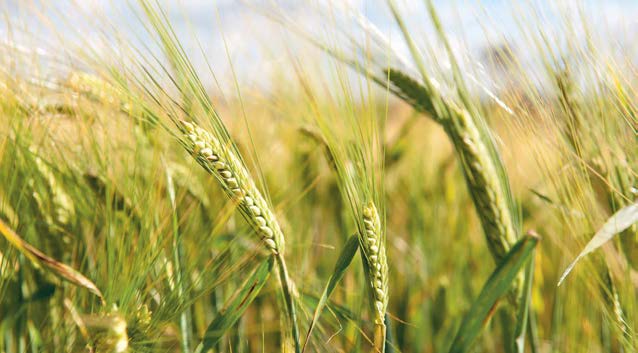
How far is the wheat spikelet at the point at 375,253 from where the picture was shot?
1.47ft

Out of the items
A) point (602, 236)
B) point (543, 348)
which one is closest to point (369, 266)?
point (602, 236)

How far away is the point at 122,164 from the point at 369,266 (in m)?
0.27

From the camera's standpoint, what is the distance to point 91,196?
0.61 m

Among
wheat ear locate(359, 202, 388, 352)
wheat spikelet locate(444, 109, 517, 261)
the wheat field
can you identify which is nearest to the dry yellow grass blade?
the wheat field

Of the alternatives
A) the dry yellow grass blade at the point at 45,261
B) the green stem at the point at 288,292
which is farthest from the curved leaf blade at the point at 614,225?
the dry yellow grass blade at the point at 45,261

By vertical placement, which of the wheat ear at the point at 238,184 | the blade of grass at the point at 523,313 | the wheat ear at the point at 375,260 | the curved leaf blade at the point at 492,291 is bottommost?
the blade of grass at the point at 523,313

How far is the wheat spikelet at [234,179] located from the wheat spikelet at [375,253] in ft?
0.20

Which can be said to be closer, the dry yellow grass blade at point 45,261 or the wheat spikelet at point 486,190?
the dry yellow grass blade at point 45,261

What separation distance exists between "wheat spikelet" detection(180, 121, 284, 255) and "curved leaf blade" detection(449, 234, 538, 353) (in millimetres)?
152

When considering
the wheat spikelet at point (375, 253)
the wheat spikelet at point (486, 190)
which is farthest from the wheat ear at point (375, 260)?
the wheat spikelet at point (486, 190)

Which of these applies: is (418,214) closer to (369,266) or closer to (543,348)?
(543,348)

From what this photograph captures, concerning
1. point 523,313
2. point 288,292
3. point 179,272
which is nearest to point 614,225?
point 523,313

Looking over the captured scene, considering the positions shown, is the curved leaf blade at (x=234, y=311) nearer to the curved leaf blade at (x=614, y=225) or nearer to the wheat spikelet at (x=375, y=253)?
the wheat spikelet at (x=375, y=253)

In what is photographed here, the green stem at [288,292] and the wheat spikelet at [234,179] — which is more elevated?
the wheat spikelet at [234,179]
